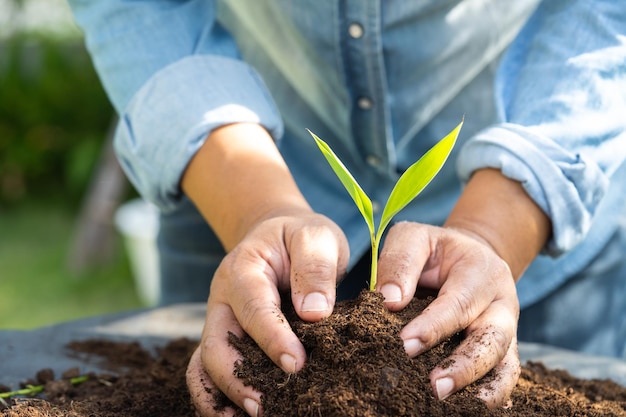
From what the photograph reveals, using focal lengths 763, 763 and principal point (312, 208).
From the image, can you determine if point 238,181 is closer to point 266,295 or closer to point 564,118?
point 266,295

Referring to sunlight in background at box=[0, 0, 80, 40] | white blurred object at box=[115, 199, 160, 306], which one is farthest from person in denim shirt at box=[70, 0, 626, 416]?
sunlight in background at box=[0, 0, 80, 40]

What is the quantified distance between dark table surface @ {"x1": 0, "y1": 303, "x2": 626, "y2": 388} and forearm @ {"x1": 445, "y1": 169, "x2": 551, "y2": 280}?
0.24 metres

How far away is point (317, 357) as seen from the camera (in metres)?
0.97

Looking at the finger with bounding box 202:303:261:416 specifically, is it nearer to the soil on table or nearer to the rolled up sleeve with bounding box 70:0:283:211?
the soil on table

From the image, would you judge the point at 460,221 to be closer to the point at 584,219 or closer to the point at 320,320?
the point at 584,219

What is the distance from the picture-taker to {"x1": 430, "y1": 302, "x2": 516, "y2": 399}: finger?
962mm

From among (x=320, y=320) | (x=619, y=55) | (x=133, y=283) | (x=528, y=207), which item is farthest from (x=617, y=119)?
(x=133, y=283)

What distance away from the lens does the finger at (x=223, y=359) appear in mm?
981

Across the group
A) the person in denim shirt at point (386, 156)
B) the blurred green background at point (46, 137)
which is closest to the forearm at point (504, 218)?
the person in denim shirt at point (386, 156)

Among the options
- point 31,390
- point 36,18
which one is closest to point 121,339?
point 31,390

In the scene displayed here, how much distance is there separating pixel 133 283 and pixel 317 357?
10.7 ft

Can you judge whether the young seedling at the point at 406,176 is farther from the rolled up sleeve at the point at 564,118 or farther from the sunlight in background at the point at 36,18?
the sunlight in background at the point at 36,18

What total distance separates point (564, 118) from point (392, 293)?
1.60 feet

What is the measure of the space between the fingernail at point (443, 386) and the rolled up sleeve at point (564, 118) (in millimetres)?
413
